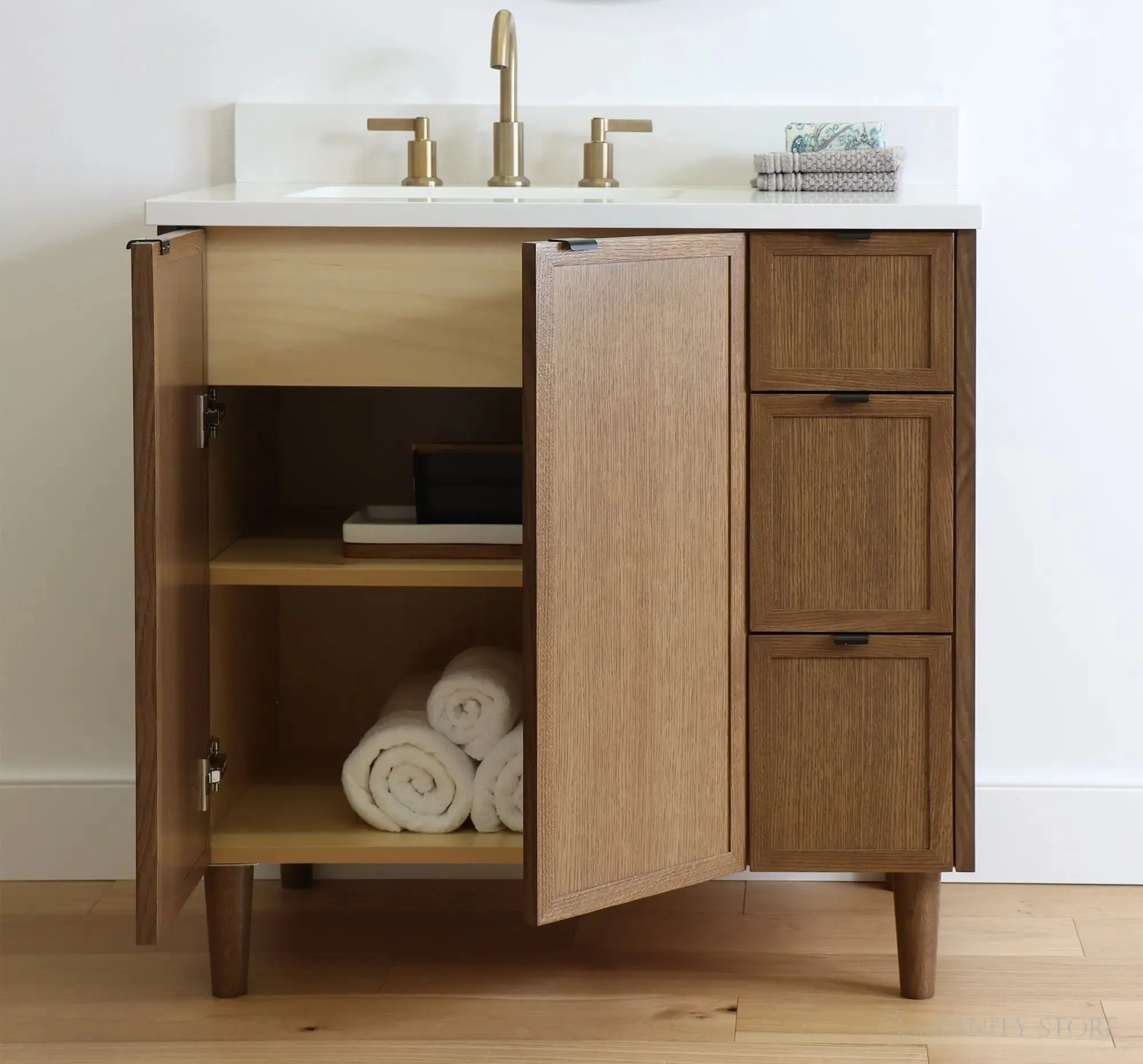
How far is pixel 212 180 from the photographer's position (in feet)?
5.51

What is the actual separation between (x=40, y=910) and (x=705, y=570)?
964 millimetres

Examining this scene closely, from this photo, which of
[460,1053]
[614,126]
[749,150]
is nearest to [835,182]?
[749,150]

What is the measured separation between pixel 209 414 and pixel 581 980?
706 millimetres

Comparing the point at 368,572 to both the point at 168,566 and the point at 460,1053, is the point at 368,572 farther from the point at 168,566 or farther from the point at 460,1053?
the point at 460,1053

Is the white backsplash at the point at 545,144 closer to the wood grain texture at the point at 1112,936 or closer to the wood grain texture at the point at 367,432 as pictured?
the wood grain texture at the point at 367,432

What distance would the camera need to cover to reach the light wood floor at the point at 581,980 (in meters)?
1.31

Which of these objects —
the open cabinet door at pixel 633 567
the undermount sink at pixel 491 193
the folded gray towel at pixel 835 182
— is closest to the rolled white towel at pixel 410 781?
the open cabinet door at pixel 633 567

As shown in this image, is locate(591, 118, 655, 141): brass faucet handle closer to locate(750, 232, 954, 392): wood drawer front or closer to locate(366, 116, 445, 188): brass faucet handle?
locate(366, 116, 445, 188): brass faucet handle

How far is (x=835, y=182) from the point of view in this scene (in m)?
1.53

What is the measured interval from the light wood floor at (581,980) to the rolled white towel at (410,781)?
195 mm

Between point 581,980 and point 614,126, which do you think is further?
point 614,126

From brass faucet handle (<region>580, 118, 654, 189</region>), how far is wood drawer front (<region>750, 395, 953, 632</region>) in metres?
0.47

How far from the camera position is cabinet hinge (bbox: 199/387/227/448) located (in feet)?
4.19

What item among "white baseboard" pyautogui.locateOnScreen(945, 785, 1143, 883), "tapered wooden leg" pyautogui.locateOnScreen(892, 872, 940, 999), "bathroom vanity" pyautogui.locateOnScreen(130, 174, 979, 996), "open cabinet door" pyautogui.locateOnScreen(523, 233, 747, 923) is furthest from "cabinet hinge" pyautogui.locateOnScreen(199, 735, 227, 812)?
"white baseboard" pyautogui.locateOnScreen(945, 785, 1143, 883)
